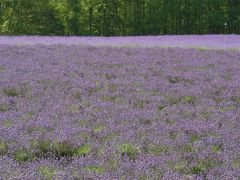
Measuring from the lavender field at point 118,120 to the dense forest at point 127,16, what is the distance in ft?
75.2

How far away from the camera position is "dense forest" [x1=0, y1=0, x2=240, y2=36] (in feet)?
119

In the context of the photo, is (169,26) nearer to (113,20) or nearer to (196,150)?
(113,20)

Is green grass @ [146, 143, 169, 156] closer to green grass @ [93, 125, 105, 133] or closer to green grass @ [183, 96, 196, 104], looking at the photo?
green grass @ [93, 125, 105, 133]

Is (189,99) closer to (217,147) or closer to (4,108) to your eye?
(217,147)

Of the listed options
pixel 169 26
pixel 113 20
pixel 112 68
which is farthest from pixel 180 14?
pixel 112 68

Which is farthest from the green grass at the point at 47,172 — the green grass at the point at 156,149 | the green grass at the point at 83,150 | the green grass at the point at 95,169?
the green grass at the point at 156,149


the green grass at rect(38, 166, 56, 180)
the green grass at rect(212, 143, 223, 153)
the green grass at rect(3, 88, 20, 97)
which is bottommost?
the green grass at rect(212, 143, 223, 153)

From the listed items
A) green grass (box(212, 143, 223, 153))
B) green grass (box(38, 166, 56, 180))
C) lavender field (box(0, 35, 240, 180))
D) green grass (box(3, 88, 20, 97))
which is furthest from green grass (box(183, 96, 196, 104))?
green grass (box(38, 166, 56, 180))

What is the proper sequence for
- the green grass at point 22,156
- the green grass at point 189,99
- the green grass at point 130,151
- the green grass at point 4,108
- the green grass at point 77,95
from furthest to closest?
the green grass at point 77,95 → the green grass at point 189,99 → the green grass at point 4,108 → the green grass at point 130,151 → the green grass at point 22,156

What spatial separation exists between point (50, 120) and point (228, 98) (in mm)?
4001

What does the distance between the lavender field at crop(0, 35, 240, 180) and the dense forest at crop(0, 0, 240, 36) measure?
22.9 metres

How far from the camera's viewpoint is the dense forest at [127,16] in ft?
119

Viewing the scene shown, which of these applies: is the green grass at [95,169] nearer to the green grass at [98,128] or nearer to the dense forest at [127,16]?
the green grass at [98,128]

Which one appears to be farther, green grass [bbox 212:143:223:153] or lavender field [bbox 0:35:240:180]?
green grass [bbox 212:143:223:153]
